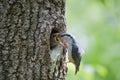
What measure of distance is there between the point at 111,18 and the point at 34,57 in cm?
382

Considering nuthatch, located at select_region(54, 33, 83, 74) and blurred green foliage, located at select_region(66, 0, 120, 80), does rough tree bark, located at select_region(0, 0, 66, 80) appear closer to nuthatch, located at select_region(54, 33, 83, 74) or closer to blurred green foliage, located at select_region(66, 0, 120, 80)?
nuthatch, located at select_region(54, 33, 83, 74)

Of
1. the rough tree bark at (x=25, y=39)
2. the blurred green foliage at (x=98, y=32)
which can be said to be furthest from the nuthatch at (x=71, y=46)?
the blurred green foliage at (x=98, y=32)

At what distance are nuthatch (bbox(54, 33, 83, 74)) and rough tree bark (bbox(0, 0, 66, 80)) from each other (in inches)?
6.3

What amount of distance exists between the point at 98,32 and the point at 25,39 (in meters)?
3.56

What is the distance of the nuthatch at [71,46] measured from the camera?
3.38 metres

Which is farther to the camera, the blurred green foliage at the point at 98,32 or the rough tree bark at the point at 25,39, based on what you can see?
the blurred green foliage at the point at 98,32

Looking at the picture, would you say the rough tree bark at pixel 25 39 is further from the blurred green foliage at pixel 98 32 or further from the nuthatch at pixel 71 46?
the blurred green foliage at pixel 98 32

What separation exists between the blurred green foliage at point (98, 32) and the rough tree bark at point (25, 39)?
1.76m

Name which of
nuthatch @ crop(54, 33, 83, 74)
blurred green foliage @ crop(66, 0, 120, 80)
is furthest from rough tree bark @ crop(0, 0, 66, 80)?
blurred green foliage @ crop(66, 0, 120, 80)

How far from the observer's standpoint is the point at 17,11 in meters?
3.16

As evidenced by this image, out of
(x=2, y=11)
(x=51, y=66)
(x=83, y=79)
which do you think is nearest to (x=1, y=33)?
(x=2, y=11)

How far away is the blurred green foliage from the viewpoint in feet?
19.4

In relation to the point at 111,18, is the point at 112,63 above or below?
below

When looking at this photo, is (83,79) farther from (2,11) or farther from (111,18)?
(111,18)
